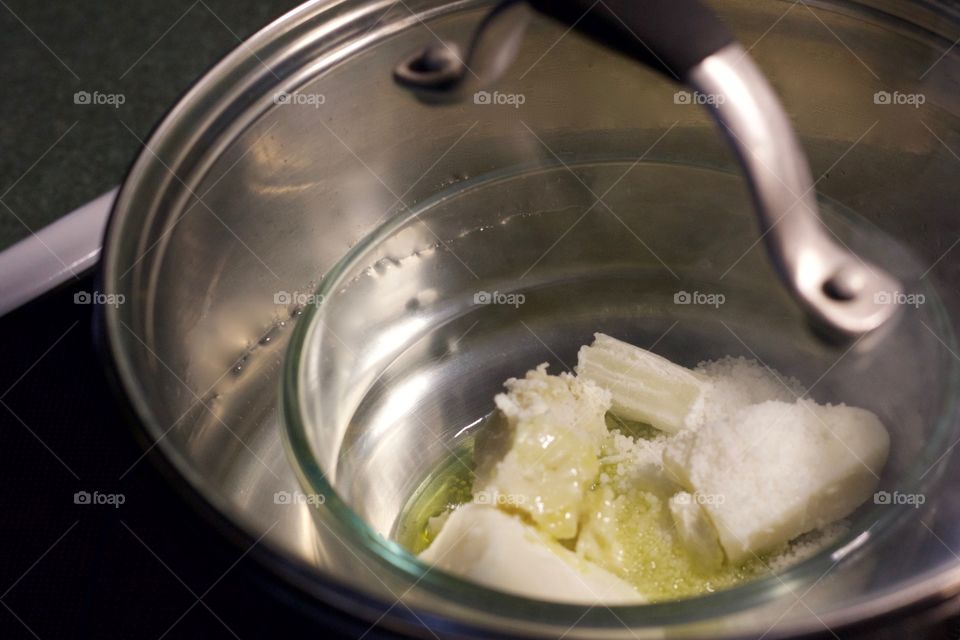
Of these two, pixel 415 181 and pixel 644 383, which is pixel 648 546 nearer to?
pixel 644 383

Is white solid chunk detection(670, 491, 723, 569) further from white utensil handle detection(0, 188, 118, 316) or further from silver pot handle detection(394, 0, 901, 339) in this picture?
white utensil handle detection(0, 188, 118, 316)

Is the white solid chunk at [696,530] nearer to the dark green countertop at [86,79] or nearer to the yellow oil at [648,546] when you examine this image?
the yellow oil at [648,546]

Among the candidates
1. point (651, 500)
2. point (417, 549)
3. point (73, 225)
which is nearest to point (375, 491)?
point (417, 549)

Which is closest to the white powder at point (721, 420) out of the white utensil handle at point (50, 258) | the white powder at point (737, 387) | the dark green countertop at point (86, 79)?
the white powder at point (737, 387)

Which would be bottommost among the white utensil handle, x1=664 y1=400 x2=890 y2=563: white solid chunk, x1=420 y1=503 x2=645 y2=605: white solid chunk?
x1=420 y1=503 x2=645 y2=605: white solid chunk

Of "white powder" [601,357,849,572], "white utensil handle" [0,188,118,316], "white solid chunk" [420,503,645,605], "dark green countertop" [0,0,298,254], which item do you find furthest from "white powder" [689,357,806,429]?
"dark green countertop" [0,0,298,254]

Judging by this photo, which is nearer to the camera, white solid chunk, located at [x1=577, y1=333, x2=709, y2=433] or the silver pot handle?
the silver pot handle

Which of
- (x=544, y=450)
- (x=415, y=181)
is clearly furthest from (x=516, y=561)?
(x=415, y=181)
